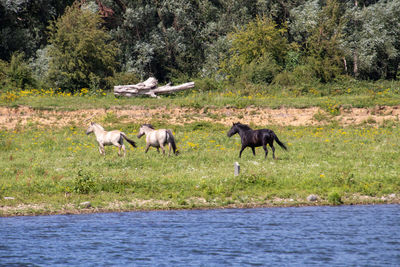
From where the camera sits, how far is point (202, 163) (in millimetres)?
24094

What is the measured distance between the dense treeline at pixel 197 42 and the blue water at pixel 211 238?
91.2 ft

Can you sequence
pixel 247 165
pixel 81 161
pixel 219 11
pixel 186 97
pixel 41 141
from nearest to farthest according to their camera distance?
pixel 247 165, pixel 81 161, pixel 41 141, pixel 186 97, pixel 219 11

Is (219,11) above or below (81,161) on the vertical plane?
above

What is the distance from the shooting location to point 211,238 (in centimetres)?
1548

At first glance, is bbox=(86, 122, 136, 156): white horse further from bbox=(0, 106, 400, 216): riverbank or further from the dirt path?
the dirt path

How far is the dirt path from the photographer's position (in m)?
36.9

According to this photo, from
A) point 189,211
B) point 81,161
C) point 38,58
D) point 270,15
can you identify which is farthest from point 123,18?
point 189,211

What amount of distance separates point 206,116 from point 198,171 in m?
16.2

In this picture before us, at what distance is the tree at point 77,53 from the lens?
4516cm

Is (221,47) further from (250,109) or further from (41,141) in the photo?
(41,141)

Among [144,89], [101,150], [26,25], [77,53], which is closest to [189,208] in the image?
[101,150]

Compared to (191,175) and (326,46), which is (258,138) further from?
(326,46)

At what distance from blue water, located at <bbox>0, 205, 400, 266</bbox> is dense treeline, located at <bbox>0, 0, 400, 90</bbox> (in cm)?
2779

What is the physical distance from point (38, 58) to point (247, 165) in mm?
33435
